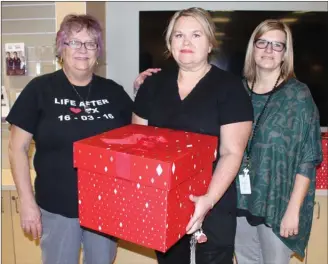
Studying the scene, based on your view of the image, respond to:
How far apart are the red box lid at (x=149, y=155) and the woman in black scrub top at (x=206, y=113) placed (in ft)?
0.21

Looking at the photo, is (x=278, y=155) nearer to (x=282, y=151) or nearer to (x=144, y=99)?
(x=282, y=151)

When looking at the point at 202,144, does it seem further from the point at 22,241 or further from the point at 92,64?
the point at 22,241

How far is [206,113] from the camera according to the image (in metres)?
1.11

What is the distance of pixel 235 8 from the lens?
8.14ft

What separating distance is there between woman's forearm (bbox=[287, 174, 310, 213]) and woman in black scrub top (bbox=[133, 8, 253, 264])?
0.23 meters

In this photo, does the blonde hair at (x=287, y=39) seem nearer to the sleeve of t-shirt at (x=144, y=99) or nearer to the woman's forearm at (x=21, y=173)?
the sleeve of t-shirt at (x=144, y=99)

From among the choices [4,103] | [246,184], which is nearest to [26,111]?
[246,184]

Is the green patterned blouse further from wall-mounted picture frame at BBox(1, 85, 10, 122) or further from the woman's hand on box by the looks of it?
wall-mounted picture frame at BBox(1, 85, 10, 122)

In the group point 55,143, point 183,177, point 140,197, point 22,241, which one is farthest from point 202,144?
point 22,241

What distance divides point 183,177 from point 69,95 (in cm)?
62

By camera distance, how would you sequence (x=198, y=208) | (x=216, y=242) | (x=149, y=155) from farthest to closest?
(x=216, y=242) < (x=198, y=208) < (x=149, y=155)

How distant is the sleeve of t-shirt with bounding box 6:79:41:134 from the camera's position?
126 centimetres

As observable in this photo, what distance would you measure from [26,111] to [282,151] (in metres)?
0.92

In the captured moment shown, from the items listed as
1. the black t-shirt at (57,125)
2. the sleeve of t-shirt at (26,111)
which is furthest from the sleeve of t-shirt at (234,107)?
the sleeve of t-shirt at (26,111)
